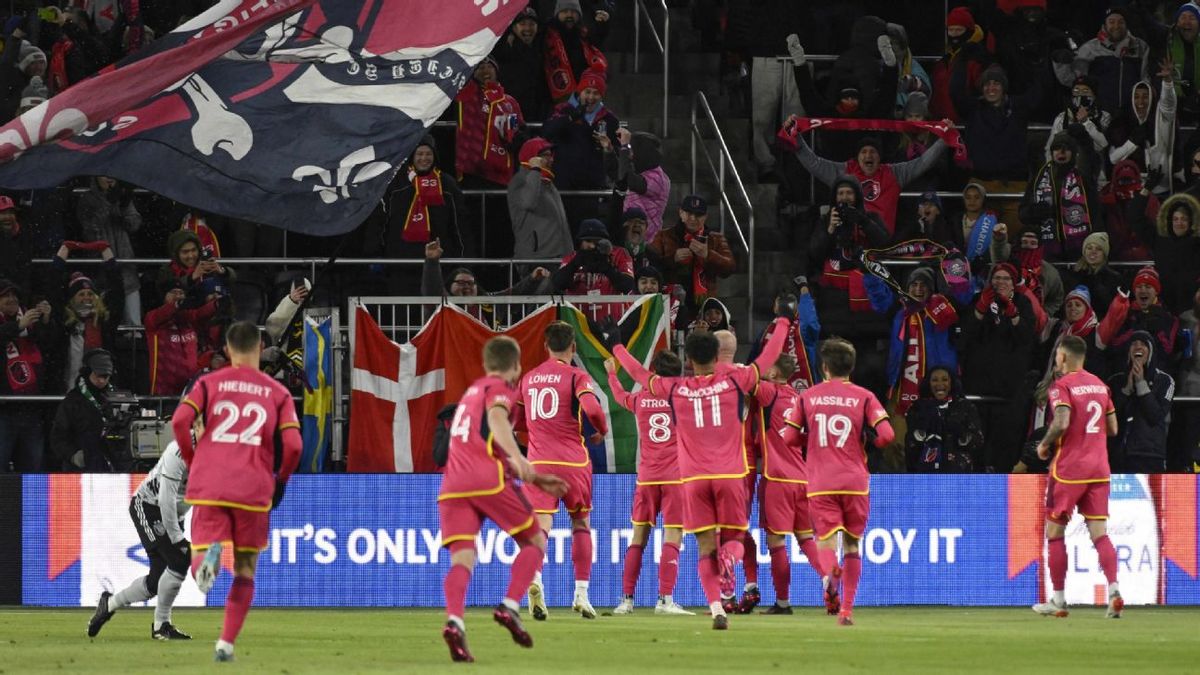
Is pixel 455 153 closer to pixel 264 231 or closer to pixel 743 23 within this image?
pixel 264 231

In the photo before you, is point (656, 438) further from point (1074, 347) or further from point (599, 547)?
point (1074, 347)

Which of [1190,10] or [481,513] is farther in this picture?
[1190,10]

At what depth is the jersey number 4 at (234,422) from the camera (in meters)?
12.2

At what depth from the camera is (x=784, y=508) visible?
18.0 metres

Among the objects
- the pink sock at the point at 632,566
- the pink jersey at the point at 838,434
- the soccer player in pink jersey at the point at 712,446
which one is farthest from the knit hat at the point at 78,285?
the pink jersey at the point at 838,434

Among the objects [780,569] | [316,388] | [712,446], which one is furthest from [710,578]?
[316,388]

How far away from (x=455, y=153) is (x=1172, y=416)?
8512 millimetres

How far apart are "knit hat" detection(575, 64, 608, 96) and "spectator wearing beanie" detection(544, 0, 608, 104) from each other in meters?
0.10

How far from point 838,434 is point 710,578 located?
5.15 feet

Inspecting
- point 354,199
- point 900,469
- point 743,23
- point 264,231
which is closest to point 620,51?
point 743,23

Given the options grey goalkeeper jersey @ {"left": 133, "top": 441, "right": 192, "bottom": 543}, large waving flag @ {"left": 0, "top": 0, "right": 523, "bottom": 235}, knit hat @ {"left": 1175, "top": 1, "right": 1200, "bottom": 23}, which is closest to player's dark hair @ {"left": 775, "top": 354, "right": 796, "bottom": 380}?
large waving flag @ {"left": 0, "top": 0, "right": 523, "bottom": 235}

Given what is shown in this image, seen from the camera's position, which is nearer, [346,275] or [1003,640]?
[1003,640]

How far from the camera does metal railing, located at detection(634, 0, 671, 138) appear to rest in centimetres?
2472

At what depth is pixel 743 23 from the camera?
2586 centimetres
